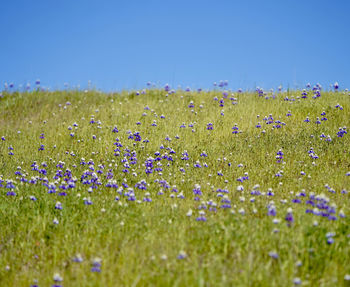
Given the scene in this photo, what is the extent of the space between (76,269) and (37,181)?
3176 millimetres

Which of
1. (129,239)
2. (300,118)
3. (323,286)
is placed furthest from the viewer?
(300,118)

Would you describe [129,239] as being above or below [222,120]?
below

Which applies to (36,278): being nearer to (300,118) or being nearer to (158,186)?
(158,186)

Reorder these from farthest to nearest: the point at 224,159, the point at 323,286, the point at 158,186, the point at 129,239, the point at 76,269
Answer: the point at 224,159 < the point at 158,186 < the point at 129,239 < the point at 76,269 < the point at 323,286

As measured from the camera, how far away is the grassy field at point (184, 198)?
4.25 m

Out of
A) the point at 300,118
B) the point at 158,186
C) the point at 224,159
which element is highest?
the point at 300,118

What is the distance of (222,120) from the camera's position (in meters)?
11.3

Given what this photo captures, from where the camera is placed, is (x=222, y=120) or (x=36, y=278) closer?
(x=36, y=278)

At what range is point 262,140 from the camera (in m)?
9.70

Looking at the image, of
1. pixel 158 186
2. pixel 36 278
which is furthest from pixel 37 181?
pixel 36 278

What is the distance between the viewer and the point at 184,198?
20.6ft

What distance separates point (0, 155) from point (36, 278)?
6.71 meters

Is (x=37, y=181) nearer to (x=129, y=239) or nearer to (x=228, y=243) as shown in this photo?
(x=129, y=239)

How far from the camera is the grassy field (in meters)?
4.25
